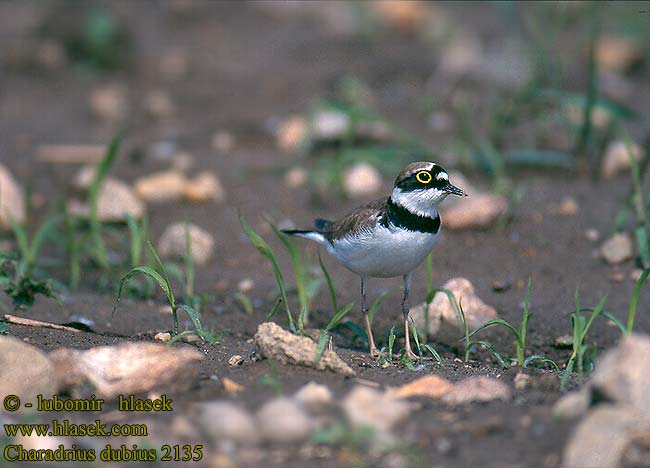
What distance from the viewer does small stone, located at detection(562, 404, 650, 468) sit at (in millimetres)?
2936

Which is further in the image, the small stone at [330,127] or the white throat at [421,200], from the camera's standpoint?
the small stone at [330,127]

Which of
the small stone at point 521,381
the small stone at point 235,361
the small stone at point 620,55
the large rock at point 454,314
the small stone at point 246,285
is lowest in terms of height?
the small stone at point 246,285

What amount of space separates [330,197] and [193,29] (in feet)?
15.0

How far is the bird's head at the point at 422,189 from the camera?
4.50 meters

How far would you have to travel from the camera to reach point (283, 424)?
313cm

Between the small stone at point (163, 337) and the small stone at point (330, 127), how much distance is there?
3255 mm

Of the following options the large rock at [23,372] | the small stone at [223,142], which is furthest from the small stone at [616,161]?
the large rock at [23,372]

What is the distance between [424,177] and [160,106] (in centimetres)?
478

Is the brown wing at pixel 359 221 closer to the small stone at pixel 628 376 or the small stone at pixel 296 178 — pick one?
the small stone at pixel 628 376

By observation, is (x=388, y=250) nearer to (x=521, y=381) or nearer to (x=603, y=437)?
(x=521, y=381)

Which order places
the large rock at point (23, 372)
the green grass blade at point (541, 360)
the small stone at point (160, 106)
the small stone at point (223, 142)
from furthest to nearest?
the small stone at point (160, 106) < the small stone at point (223, 142) < the green grass blade at point (541, 360) < the large rock at point (23, 372)

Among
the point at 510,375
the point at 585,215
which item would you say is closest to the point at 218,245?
the point at 585,215

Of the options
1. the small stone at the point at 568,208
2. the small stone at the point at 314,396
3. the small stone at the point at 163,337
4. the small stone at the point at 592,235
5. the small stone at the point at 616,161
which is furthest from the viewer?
the small stone at the point at 616,161

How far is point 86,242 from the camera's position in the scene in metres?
6.12
